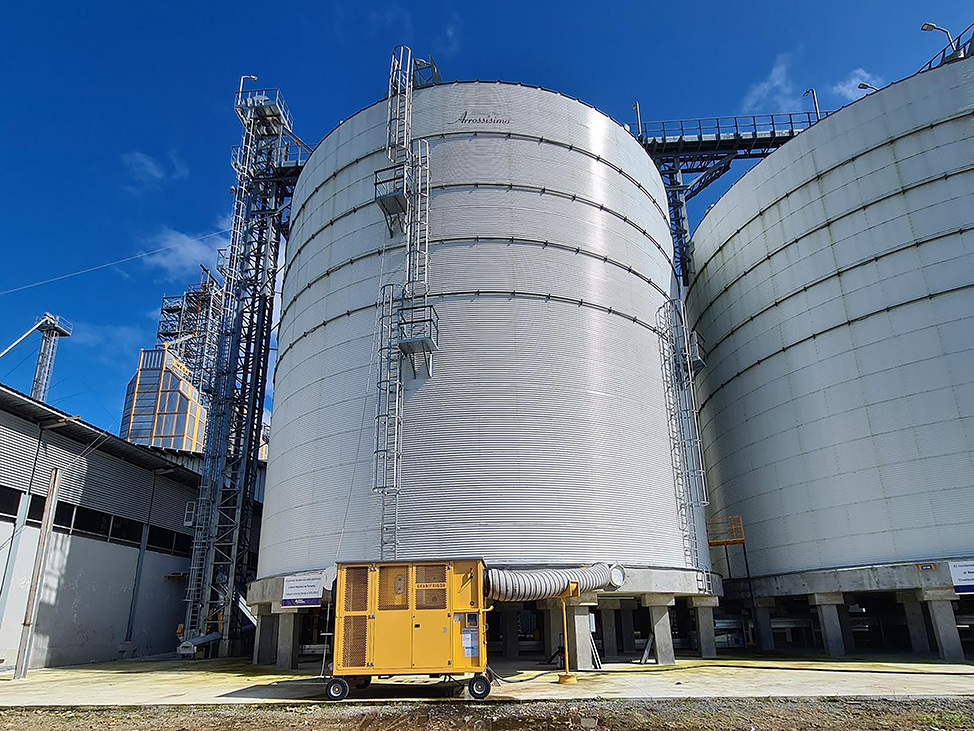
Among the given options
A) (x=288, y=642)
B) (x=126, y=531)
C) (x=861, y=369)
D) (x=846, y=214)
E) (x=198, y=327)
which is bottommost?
(x=288, y=642)

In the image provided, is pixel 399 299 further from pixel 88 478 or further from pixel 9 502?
pixel 88 478

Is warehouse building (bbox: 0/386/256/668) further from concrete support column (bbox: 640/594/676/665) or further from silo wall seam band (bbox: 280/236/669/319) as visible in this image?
concrete support column (bbox: 640/594/676/665)

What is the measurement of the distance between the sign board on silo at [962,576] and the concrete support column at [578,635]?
11226 mm

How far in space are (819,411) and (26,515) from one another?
2881cm

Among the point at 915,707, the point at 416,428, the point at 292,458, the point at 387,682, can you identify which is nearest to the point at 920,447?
the point at 915,707

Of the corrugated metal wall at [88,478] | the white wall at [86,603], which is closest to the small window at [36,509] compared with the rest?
the corrugated metal wall at [88,478]

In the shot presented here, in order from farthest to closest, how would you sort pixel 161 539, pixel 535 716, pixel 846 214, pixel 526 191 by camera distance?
1. pixel 161 539
2. pixel 846 214
3. pixel 526 191
4. pixel 535 716

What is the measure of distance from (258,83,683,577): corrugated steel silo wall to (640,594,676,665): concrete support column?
3.72ft

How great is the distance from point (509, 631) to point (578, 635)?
360cm

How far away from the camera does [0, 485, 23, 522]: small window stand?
76.7ft

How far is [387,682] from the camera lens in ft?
55.0

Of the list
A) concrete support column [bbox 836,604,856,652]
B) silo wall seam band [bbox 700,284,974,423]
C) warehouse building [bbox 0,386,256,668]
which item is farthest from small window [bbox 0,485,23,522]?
concrete support column [bbox 836,604,856,652]

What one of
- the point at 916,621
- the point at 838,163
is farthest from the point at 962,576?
the point at 838,163

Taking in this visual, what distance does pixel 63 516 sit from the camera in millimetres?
26594
